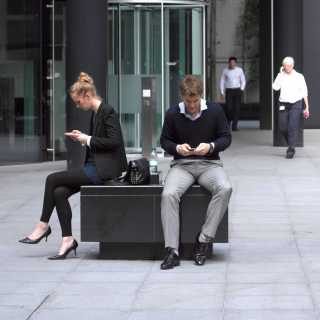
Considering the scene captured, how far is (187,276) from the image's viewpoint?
764 centimetres

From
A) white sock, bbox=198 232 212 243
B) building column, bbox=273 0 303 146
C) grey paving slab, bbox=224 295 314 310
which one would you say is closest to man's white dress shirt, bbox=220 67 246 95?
building column, bbox=273 0 303 146

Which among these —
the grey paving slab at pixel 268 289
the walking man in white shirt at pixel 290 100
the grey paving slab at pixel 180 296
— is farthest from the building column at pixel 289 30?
the grey paving slab at pixel 180 296

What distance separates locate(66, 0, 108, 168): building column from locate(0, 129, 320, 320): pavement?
262cm

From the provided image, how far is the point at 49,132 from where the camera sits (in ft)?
54.1

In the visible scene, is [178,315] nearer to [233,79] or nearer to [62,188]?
[62,188]

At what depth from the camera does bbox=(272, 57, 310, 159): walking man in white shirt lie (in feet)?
54.6

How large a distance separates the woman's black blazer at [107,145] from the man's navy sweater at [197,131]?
0.41 meters

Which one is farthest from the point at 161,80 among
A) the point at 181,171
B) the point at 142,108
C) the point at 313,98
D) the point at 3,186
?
the point at 181,171

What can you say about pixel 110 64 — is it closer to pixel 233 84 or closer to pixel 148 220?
pixel 233 84

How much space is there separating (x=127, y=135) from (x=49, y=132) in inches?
76.9

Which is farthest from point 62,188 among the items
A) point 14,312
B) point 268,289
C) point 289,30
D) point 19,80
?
point 289,30

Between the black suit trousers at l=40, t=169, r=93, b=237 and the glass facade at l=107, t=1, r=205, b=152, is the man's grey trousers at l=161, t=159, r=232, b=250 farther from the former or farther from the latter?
the glass facade at l=107, t=1, r=205, b=152

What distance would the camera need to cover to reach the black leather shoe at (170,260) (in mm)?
7902

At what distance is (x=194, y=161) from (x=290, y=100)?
348 inches
